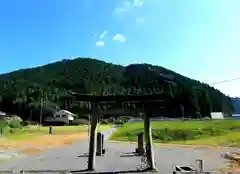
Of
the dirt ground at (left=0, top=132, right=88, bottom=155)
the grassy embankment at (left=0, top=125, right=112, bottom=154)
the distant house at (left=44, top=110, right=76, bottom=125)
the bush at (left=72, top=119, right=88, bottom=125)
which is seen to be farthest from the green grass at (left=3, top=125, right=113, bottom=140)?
the bush at (left=72, top=119, right=88, bottom=125)

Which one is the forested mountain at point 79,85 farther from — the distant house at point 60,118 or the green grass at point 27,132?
the green grass at point 27,132

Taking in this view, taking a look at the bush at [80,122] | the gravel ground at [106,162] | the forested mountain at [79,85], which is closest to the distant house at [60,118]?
the bush at [80,122]

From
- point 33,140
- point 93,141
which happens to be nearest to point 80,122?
point 33,140

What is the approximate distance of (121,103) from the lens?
15250 mm

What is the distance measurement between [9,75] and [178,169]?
5482 inches

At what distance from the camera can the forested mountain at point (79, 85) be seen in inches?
4058

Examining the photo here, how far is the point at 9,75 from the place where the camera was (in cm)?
14338

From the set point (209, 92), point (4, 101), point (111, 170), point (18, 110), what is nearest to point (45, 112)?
point (18, 110)

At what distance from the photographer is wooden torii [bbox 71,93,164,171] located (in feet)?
47.9

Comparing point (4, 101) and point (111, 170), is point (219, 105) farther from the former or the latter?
point (111, 170)

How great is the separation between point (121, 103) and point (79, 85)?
10826 cm

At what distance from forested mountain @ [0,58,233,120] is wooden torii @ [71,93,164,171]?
70.5 metres

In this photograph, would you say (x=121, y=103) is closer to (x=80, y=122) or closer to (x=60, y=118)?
(x=80, y=122)

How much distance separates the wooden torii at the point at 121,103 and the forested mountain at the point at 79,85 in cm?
7046
